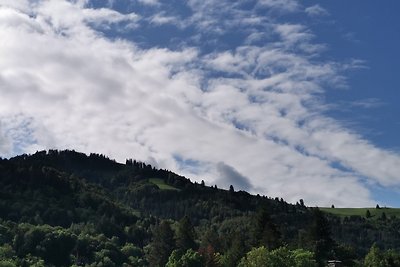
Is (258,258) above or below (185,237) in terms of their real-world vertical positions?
below

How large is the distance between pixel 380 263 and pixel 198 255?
A: 53.8 metres

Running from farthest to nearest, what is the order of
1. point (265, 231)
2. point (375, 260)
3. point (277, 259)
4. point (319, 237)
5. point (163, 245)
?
1. point (163, 245)
2. point (375, 260)
3. point (319, 237)
4. point (265, 231)
5. point (277, 259)

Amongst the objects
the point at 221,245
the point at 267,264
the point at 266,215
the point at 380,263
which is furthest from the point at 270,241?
the point at 221,245

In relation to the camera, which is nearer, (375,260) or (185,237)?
(375,260)

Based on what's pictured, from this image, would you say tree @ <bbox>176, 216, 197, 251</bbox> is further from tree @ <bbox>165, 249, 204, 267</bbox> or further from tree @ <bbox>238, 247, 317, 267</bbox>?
tree @ <bbox>238, 247, 317, 267</bbox>

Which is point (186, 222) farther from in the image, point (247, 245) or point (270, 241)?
point (270, 241)

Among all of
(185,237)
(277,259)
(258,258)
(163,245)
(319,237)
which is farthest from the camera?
(163,245)

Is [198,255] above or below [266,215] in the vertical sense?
below

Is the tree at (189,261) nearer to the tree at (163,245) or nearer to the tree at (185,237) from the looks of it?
the tree at (185,237)

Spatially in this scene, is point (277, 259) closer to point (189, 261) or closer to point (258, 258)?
point (258, 258)

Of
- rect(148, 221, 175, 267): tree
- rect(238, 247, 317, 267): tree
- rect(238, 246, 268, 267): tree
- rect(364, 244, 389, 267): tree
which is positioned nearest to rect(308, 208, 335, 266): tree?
rect(238, 247, 317, 267): tree

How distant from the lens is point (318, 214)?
150 meters

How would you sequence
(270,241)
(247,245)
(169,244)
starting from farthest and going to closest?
(169,244) < (247,245) < (270,241)

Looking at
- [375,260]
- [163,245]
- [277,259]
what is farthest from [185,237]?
[375,260]
